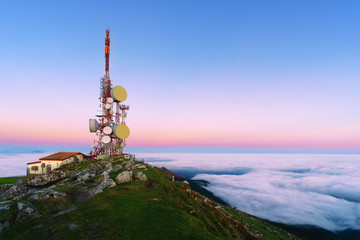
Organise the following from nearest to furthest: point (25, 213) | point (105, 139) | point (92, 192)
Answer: point (25, 213) < point (92, 192) < point (105, 139)

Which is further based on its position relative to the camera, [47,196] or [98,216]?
[47,196]

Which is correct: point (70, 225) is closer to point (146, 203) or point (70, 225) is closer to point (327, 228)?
point (146, 203)

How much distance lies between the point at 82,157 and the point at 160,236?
62.7 metres

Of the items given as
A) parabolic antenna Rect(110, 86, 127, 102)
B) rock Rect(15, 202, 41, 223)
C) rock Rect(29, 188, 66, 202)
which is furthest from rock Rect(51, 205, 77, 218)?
parabolic antenna Rect(110, 86, 127, 102)

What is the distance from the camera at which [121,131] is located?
66000mm

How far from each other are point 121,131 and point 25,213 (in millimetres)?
48691

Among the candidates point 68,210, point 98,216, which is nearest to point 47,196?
point 68,210

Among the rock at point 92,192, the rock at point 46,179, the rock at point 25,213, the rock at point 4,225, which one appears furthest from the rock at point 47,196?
the rock at point 46,179

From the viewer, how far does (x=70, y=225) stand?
16781 mm

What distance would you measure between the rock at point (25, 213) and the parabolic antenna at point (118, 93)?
2109 inches

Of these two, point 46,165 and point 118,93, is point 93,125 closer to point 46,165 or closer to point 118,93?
point 118,93

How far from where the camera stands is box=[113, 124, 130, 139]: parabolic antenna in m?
65.3

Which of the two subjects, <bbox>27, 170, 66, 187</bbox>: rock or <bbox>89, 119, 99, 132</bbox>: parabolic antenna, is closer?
<bbox>27, 170, 66, 187</bbox>: rock

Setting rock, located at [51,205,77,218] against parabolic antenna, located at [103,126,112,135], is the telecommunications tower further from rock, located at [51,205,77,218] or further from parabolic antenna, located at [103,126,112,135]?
rock, located at [51,205,77,218]
